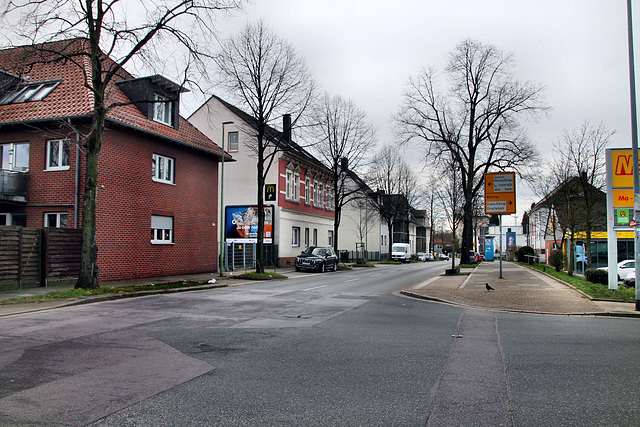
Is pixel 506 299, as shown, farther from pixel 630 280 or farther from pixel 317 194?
pixel 317 194

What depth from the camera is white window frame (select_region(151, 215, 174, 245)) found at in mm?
22797

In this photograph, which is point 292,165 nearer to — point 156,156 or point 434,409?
point 156,156

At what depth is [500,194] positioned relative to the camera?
2253 cm

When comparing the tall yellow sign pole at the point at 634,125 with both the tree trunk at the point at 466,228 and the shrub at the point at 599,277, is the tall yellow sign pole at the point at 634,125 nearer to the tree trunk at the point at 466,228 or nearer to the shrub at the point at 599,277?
the shrub at the point at 599,277

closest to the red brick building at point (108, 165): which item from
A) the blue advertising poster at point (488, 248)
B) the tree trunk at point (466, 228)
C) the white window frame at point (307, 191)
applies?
the white window frame at point (307, 191)

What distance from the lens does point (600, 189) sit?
87.5 ft

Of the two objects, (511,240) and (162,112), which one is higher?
(162,112)

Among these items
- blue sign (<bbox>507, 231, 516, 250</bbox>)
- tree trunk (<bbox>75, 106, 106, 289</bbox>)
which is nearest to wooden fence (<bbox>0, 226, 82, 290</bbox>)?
tree trunk (<bbox>75, 106, 106, 289</bbox>)

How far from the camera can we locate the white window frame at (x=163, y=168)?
75.3 ft

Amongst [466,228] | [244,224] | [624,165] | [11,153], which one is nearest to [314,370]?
[624,165]

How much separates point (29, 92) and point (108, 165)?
5.71 meters

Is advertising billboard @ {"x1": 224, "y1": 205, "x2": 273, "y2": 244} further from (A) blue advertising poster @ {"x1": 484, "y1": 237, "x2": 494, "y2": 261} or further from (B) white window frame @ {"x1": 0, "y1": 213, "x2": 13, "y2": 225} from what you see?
(A) blue advertising poster @ {"x1": 484, "y1": 237, "x2": 494, "y2": 261}

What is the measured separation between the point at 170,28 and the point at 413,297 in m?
11.7

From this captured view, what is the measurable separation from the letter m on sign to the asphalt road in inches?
276
